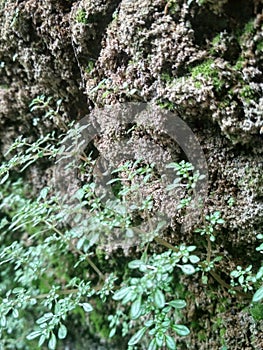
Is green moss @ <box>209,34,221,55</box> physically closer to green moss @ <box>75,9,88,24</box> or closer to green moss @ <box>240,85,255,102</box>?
green moss @ <box>240,85,255,102</box>

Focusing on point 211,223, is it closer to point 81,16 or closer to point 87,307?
point 87,307

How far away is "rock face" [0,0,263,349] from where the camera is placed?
2.81 ft

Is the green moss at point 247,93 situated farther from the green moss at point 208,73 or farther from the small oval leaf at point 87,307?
the small oval leaf at point 87,307

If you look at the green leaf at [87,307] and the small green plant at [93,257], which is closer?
the small green plant at [93,257]

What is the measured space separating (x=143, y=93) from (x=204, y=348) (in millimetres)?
724

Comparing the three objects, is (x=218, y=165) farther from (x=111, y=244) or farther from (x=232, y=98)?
(x=111, y=244)

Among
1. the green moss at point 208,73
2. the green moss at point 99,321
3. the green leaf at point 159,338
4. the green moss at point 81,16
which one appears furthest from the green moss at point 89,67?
the green moss at point 99,321

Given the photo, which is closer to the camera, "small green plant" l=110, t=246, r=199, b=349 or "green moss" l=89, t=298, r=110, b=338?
"small green plant" l=110, t=246, r=199, b=349

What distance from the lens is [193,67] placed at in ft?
2.97

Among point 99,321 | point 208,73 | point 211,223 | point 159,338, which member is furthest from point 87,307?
point 99,321

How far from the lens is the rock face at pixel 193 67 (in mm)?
857

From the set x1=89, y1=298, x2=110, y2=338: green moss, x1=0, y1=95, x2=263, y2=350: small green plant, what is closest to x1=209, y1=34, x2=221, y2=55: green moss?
x1=0, y1=95, x2=263, y2=350: small green plant

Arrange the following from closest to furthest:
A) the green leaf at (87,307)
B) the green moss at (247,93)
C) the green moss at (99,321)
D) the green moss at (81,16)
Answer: the green moss at (247,93) < the green leaf at (87,307) < the green moss at (81,16) < the green moss at (99,321)

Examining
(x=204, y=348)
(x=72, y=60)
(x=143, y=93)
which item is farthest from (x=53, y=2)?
(x=204, y=348)
